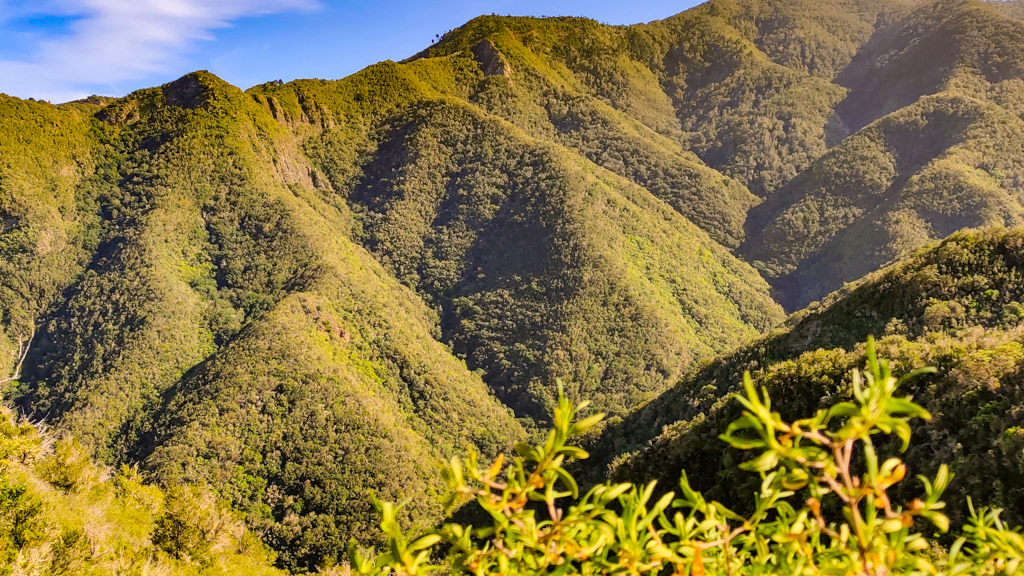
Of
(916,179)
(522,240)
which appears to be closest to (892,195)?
(916,179)

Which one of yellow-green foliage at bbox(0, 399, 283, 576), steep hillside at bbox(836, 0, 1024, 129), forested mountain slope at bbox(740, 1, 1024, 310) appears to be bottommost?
yellow-green foliage at bbox(0, 399, 283, 576)

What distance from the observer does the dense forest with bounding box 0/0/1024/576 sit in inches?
739

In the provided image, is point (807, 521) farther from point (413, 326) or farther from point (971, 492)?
point (413, 326)

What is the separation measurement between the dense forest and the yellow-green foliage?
0.39 ft

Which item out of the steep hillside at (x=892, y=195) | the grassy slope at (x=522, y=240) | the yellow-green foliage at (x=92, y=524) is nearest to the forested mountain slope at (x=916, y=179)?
the steep hillside at (x=892, y=195)

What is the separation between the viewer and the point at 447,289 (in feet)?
336

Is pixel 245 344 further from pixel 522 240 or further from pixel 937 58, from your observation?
pixel 937 58

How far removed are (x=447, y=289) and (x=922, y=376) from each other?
89.3 m

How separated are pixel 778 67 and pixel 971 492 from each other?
704 ft

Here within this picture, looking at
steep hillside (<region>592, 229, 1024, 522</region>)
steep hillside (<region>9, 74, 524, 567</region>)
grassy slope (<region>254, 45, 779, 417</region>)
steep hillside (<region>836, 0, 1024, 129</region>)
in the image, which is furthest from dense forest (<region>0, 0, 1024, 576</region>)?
steep hillside (<region>836, 0, 1024, 129</region>)

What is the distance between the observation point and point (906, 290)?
2545 centimetres

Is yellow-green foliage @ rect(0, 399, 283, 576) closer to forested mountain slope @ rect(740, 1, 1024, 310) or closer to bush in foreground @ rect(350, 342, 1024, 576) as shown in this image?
bush in foreground @ rect(350, 342, 1024, 576)

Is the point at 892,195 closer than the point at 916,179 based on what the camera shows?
No

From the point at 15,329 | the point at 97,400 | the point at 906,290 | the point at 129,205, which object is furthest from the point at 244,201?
the point at 906,290
